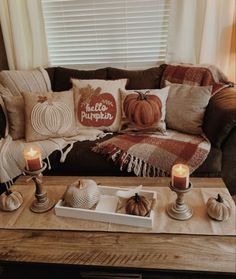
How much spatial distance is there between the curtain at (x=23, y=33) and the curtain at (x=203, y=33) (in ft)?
3.72

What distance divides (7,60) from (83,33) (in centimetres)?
76

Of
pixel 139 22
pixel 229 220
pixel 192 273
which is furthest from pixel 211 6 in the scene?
pixel 192 273

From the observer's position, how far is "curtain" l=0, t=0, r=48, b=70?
7.88ft

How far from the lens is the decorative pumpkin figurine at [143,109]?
1994 mm

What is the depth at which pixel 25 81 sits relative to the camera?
227cm

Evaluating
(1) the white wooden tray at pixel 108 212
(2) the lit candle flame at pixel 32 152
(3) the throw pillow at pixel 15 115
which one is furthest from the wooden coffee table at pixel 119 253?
(3) the throw pillow at pixel 15 115

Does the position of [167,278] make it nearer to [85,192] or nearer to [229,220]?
[229,220]

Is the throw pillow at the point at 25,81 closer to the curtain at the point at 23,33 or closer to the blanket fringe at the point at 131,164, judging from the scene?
the curtain at the point at 23,33

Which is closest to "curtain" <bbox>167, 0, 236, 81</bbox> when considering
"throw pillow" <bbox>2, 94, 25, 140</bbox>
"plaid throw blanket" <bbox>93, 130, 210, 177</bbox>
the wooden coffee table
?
"plaid throw blanket" <bbox>93, 130, 210, 177</bbox>

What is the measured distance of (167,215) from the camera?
3.94 feet

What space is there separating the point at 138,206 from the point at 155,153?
654 mm

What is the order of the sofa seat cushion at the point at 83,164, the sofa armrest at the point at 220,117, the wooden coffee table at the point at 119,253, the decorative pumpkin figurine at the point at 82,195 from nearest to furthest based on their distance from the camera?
the wooden coffee table at the point at 119,253, the decorative pumpkin figurine at the point at 82,195, the sofa armrest at the point at 220,117, the sofa seat cushion at the point at 83,164

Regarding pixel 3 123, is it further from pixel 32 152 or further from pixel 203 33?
pixel 203 33

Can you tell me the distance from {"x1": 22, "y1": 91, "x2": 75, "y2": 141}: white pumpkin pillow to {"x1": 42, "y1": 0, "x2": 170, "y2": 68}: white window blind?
0.73 metres
